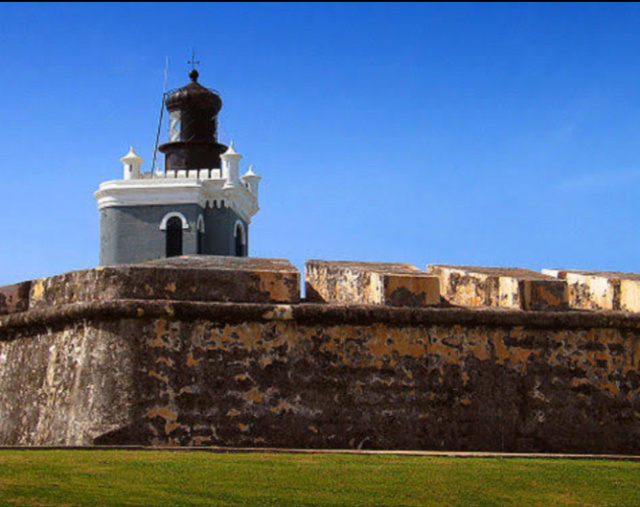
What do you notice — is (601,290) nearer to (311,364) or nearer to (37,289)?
(311,364)

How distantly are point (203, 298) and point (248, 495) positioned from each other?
314 cm

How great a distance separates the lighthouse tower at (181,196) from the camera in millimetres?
37000

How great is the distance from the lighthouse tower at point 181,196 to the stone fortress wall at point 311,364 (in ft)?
89.5

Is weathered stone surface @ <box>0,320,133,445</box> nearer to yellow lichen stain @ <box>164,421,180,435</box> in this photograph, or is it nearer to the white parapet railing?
yellow lichen stain @ <box>164,421,180,435</box>

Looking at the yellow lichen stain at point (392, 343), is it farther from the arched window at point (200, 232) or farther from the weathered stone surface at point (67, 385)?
the arched window at point (200, 232)

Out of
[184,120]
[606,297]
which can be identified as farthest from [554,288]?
[184,120]

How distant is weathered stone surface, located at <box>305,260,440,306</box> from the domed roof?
27783mm

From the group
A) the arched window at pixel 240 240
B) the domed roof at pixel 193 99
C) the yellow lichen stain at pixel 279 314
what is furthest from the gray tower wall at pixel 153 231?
the yellow lichen stain at pixel 279 314

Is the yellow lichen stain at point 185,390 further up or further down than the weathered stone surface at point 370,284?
further down

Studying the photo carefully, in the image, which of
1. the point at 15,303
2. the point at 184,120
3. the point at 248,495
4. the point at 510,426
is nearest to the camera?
the point at 248,495

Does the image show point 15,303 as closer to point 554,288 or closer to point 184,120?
point 554,288

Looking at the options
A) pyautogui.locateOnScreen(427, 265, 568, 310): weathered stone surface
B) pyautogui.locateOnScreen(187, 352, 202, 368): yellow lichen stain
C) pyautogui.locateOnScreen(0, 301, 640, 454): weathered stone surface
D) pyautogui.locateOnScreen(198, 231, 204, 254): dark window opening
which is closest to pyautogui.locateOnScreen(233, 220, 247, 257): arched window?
pyautogui.locateOnScreen(198, 231, 204, 254): dark window opening

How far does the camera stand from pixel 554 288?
9633 millimetres

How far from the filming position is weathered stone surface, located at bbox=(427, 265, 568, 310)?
9.52m
